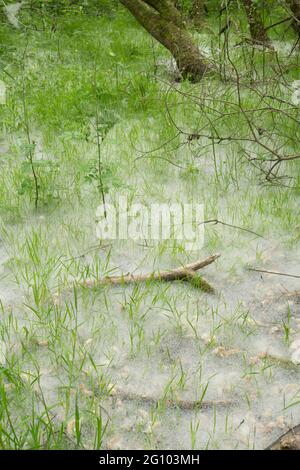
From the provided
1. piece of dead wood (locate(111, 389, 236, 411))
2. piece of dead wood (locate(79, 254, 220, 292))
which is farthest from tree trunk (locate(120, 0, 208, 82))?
piece of dead wood (locate(111, 389, 236, 411))

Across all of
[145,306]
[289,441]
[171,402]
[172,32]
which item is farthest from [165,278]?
[172,32]

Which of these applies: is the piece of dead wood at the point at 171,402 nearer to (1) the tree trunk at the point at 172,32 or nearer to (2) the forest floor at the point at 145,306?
(2) the forest floor at the point at 145,306

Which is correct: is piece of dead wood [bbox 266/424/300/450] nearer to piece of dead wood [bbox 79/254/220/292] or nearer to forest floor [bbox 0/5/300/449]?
forest floor [bbox 0/5/300/449]

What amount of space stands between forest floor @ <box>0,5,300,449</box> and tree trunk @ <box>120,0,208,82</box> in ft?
4.66

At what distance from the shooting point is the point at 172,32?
19.5 ft

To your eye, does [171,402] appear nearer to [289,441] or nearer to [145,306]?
[289,441]

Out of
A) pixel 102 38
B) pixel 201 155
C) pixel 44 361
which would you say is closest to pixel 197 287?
pixel 44 361

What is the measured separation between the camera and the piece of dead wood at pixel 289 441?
1.79m

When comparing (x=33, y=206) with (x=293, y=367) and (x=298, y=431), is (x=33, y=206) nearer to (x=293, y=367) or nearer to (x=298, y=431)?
(x=293, y=367)

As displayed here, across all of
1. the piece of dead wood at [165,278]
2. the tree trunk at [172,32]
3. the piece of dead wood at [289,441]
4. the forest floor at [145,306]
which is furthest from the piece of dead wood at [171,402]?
the tree trunk at [172,32]

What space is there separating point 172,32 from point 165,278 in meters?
4.08

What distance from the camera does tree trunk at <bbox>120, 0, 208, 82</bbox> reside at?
5.92 metres

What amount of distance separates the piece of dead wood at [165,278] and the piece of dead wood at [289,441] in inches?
40.8
